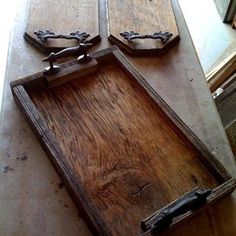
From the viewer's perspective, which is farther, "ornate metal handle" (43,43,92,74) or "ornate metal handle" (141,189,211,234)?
"ornate metal handle" (43,43,92,74)

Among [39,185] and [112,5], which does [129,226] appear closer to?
[39,185]

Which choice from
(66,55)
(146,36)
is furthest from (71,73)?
(146,36)

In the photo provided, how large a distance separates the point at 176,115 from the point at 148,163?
0.14 m

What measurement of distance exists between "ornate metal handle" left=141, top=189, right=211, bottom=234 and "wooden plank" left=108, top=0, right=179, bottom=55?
0.51 meters

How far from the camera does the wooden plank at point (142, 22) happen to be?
3.44 feet

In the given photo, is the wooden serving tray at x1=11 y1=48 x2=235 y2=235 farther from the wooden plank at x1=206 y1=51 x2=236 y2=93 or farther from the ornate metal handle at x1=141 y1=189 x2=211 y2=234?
the wooden plank at x1=206 y1=51 x2=236 y2=93

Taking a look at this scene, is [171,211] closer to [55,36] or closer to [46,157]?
[46,157]

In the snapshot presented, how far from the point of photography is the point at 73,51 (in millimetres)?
925

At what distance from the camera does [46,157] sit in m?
0.78

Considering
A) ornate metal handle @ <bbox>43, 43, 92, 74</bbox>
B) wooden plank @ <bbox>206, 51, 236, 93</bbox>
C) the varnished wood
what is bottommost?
wooden plank @ <bbox>206, 51, 236, 93</bbox>

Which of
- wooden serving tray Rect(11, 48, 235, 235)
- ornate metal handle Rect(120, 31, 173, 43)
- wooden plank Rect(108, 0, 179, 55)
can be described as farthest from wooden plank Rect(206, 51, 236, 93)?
wooden serving tray Rect(11, 48, 235, 235)

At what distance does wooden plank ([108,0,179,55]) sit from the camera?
1.05m

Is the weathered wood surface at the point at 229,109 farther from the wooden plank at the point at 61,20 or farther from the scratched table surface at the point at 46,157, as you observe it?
the wooden plank at the point at 61,20

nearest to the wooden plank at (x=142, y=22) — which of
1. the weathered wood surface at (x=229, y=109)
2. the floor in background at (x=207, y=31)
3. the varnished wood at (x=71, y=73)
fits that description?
the varnished wood at (x=71, y=73)
